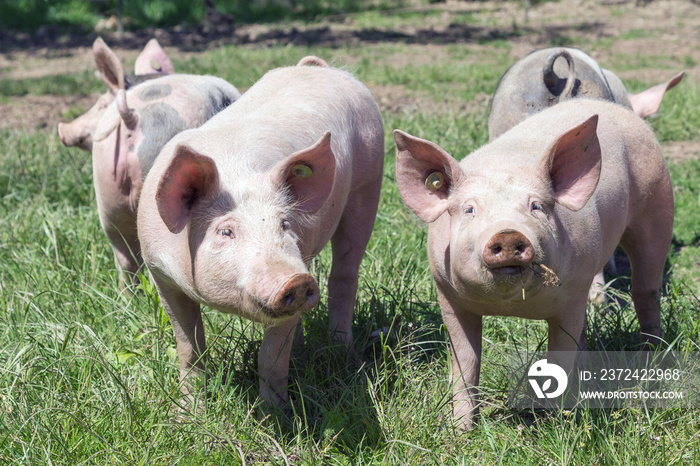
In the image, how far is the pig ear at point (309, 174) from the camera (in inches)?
113

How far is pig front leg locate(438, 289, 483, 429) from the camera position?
319 centimetres

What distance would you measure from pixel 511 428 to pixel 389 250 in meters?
1.65

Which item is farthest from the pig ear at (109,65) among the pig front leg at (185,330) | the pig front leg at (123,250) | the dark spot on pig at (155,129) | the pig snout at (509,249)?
the pig snout at (509,249)

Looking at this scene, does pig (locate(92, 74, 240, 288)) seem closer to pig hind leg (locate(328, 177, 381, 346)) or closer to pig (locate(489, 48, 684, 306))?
pig hind leg (locate(328, 177, 381, 346))

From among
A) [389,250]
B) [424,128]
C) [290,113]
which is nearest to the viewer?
[290,113]

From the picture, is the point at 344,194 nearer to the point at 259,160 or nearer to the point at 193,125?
the point at 259,160

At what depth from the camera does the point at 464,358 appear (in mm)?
3209

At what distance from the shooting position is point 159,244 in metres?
3.02

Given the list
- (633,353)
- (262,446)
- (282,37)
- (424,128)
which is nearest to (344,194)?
(262,446)

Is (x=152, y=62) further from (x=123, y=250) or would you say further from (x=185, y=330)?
(x=185, y=330)

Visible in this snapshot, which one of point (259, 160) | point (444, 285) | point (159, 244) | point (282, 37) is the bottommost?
point (282, 37)

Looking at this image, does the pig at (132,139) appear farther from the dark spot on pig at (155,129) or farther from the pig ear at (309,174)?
the pig ear at (309,174)

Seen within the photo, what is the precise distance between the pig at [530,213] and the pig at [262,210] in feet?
1.50

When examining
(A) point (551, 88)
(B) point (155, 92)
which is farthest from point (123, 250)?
(A) point (551, 88)
